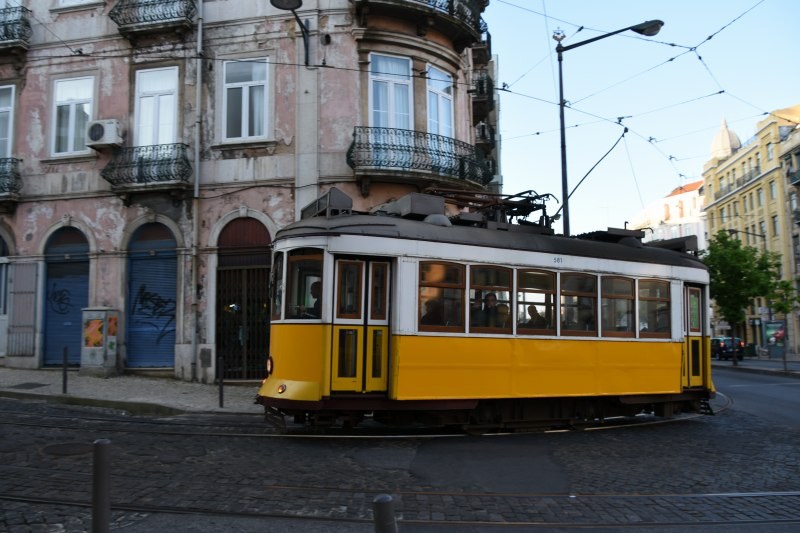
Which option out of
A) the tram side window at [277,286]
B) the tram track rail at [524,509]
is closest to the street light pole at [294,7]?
the tram side window at [277,286]

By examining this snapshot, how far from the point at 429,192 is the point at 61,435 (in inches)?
286

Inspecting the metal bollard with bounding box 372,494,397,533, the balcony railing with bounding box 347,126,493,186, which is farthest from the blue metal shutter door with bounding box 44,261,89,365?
the metal bollard with bounding box 372,494,397,533

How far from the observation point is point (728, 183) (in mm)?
69688

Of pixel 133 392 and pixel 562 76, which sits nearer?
pixel 133 392

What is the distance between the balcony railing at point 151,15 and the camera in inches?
687

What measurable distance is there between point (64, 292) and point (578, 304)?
14512mm

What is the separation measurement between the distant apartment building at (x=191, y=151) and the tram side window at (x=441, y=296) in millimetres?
7064

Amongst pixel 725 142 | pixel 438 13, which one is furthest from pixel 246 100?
pixel 725 142

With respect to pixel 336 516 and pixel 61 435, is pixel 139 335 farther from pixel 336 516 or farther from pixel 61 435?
pixel 336 516

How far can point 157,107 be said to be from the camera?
59.2 feet

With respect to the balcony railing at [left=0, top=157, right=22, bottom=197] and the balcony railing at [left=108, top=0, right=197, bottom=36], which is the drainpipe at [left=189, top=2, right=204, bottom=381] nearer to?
the balcony railing at [left=108, top=0, right=197, bottom=36]

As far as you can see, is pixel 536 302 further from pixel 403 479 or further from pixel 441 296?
pixel 403 479

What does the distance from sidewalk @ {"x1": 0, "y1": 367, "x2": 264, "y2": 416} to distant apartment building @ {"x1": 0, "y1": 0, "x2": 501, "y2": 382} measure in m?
0.79

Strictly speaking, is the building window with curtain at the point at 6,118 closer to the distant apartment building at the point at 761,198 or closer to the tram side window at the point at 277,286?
the tram side window at the point at 277,286
